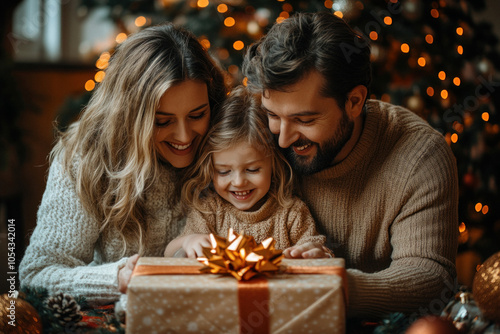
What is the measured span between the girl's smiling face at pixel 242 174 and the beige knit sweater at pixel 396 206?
0.48 ft

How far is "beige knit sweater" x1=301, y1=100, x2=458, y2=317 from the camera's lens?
4.46ft

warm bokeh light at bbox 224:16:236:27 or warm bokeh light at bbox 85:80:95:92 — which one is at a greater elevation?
warm bokeh light at bbox 224:16:236:27

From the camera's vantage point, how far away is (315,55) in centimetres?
146

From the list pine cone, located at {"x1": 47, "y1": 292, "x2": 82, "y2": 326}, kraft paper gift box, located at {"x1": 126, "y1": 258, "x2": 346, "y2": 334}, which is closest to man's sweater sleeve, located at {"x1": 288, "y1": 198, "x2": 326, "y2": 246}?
kraft paper gift box, located at {"x1": 126, "y1": 258, "x2": 346, "y2": 334}

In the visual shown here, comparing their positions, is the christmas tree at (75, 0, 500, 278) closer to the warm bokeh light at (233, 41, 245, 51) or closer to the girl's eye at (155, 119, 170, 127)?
the warm bokeh light at (233, 41, 245, 51)

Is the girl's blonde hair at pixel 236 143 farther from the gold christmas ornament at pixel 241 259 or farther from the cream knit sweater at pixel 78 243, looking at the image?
the gold christmas ornament at pixel 241 259

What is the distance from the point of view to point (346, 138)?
1.56 meters

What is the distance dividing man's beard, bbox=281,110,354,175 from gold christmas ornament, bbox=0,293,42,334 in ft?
2.60

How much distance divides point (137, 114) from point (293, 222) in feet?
1.77

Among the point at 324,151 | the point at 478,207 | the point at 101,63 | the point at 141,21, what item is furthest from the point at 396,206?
the point at 141,21

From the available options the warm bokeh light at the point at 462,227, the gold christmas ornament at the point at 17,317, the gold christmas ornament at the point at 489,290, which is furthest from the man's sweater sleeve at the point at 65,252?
the warm bokeh light at the point at 462,227

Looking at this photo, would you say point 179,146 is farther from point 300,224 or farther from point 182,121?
point 300,224

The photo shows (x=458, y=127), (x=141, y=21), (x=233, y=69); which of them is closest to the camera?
(x=233, y=69)

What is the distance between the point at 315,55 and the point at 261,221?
504 mm
